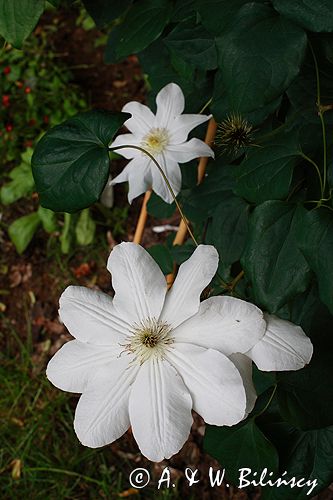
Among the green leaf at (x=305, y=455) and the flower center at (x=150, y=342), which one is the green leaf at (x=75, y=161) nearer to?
the flower center at (x=150, y=342)

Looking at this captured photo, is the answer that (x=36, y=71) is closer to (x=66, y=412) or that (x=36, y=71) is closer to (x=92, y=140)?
(x=66, y=412)

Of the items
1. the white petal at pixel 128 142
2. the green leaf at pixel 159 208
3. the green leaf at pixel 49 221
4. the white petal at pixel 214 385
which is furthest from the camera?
the green leaf at pixel 49 221

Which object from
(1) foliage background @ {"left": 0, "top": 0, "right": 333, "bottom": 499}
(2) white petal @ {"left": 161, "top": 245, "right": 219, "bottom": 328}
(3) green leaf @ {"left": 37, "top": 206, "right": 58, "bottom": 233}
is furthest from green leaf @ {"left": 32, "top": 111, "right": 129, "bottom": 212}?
(3) green leaf @ {"left": 37, "top": 206, "right": 58, "bottom": 233}

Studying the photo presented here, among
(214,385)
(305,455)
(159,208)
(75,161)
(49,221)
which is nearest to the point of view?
(214,385)

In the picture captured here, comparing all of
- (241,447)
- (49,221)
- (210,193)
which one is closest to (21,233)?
(49,221)

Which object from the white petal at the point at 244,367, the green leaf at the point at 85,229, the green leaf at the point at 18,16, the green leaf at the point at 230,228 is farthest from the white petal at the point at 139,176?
the green leaf at the point at 85,229

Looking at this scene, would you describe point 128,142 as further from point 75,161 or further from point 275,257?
point 275,257

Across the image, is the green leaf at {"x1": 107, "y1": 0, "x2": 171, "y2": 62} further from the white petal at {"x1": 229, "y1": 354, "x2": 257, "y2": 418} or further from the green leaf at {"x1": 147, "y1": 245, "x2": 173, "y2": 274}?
the white petal at {"x1": 229, "y1": 354, "x2": 257, "y2": 418}

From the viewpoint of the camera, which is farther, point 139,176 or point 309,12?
point 139,176
